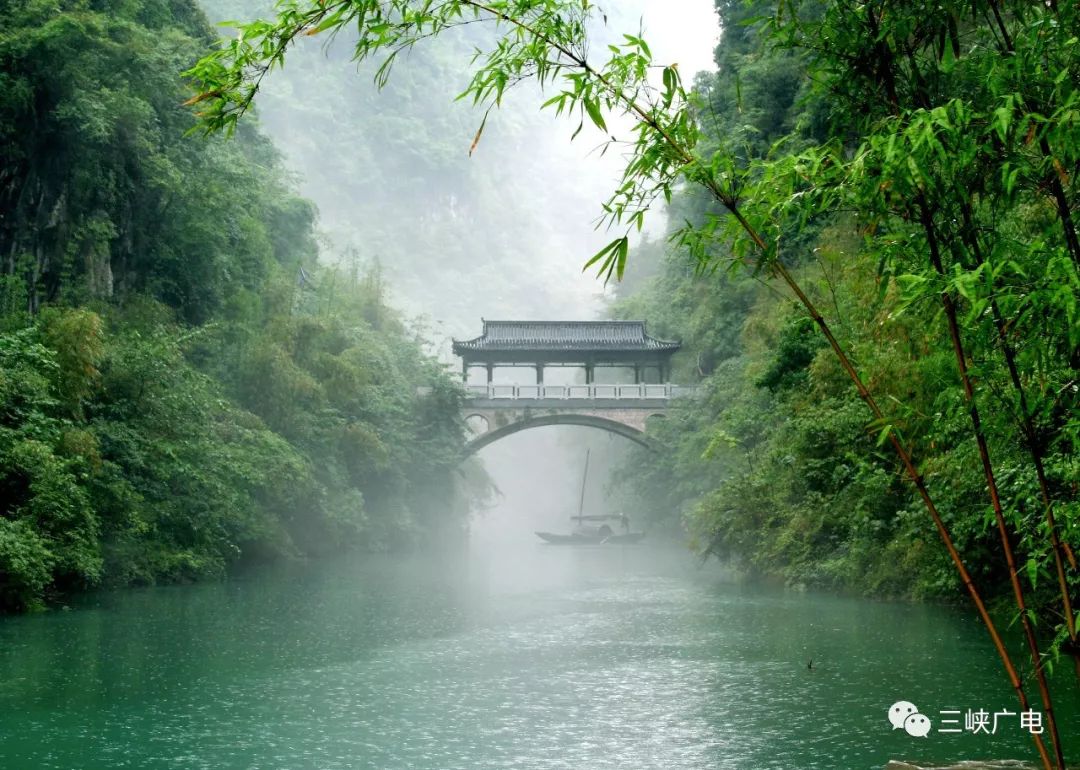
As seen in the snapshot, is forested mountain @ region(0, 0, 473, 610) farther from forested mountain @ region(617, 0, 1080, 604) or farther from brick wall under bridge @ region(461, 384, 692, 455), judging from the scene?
forested mountain @ region(617, 0, 1080, 604)

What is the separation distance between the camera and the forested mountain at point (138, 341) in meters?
12.3

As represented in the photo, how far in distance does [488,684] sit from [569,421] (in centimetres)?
2121

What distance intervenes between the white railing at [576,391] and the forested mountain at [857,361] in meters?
0.94

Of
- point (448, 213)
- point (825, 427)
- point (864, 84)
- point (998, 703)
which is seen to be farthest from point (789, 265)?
point (448, 213)

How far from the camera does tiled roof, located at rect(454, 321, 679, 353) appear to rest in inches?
1161

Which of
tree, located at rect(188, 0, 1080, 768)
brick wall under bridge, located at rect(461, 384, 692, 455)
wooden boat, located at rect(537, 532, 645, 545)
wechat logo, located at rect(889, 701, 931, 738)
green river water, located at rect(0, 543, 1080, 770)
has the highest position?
brick wall under bridge, located at rect(461, 384, 692, 455)

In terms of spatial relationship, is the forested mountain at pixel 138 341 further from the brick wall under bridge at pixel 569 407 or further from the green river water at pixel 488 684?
the brick wall under bridge at pixel 569 407

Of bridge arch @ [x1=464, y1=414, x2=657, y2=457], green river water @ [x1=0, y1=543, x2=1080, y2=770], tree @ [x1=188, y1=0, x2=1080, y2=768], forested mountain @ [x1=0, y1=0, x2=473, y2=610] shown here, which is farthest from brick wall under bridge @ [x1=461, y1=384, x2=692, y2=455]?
tree @ [x1=188, y1=0, x2=1080, y2=768]

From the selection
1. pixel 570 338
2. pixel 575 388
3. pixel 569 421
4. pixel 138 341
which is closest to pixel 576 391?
pixel 575 388

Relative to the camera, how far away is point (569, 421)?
29.6 meters

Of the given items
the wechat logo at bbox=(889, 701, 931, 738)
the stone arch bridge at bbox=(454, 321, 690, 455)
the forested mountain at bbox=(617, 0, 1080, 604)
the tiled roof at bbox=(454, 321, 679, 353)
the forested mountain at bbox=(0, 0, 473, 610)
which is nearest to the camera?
the forested mountain at bbox=(617, 0, 1080, 604)

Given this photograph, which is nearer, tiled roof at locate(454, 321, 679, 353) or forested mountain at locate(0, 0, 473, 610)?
forested mountain at locate(0, 0, 473, 610)

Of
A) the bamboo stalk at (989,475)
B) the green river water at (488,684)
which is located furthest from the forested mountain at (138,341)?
the bamboo stalk at (989,475)

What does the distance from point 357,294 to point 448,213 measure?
46108mm
